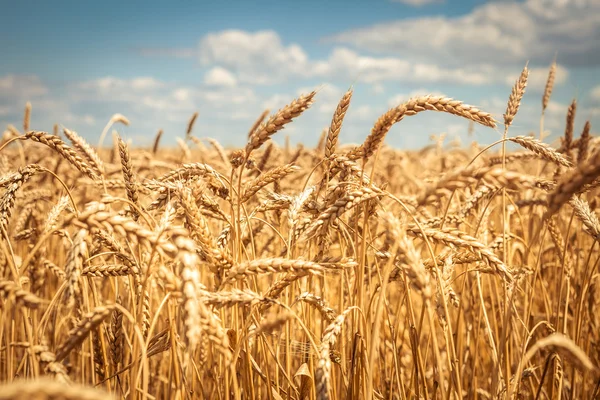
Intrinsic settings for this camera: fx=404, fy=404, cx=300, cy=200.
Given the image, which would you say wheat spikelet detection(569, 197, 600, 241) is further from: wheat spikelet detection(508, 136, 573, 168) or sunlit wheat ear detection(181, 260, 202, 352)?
sunlit wheat ear detection(181, 260, 202, 352)

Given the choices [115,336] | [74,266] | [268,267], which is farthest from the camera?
[115,336]

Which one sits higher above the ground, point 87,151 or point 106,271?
point 87,151

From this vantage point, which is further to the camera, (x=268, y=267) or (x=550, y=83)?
(x=550, y=83)

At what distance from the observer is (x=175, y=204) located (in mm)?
1845

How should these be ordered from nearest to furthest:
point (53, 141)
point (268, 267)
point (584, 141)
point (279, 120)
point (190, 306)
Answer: point (190, 306) → point (268, 267) → point (279, 120) → point (53, 141) → point (584, 141)

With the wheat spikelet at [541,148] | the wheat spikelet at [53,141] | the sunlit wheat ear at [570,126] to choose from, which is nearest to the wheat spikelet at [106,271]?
the wheat spikelet at [53,141]

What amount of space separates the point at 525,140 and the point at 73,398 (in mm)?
1841

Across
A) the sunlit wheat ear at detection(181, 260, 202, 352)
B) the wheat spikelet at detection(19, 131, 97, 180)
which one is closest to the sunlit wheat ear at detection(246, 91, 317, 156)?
the sunlit wheat ear at detection(181, 260, 202, 352)

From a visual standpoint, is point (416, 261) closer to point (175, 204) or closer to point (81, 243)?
point (81, 243)

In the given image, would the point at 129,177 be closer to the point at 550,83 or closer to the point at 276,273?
the point at 276,273

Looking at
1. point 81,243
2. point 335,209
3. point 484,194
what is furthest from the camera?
point 484,194

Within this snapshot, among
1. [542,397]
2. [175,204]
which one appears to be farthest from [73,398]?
[542,397]

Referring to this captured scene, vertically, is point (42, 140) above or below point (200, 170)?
above

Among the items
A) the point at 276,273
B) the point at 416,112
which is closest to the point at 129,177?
the point at 276,273
